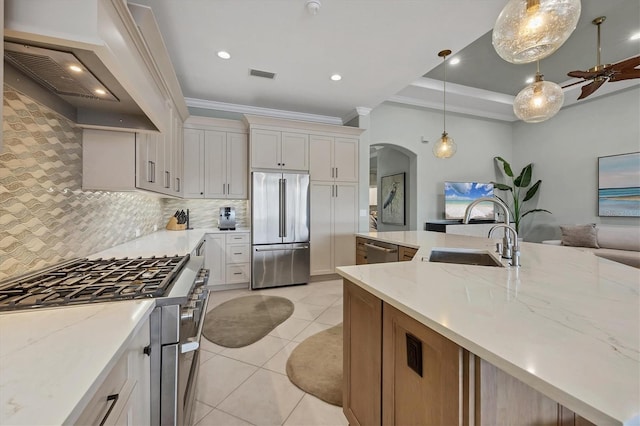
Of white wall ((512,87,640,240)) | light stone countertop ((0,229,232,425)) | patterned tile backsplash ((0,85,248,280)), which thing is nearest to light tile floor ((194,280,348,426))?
light stone countertop ((0,229,232,425))

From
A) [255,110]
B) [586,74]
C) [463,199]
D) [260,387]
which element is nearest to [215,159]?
[255,110]

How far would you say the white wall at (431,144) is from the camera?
482cm

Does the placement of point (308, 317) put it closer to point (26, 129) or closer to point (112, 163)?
point (112, 163)

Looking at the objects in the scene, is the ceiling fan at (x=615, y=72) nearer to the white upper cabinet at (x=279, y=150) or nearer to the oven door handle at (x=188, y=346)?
the white upper cabinet at (x=279, y=150)

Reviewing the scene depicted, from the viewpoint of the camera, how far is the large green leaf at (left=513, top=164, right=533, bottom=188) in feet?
18.0

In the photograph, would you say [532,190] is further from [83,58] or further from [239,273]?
[83,58]

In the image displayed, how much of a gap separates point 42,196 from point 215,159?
106 inches

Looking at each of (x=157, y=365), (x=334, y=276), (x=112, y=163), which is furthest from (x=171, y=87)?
(x=334, y=276)

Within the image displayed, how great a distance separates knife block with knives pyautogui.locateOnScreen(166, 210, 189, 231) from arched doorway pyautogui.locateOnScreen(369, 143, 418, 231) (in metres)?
3.44

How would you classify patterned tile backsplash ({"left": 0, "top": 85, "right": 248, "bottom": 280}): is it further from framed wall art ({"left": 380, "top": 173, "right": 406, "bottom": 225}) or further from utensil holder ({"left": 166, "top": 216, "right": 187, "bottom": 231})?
framed wall art ({"left": 380, "top": 173, "right": 406, "bottom": 225})

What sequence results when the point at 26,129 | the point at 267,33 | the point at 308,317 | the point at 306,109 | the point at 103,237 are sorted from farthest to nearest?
A: 1. the point at 306,109
2. the point at 308,317
3. the point at 267,33
4. the point at 103,237
5. the point at 26,129

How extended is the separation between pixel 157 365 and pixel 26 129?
4.33 ft

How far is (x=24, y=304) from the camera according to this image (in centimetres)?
89

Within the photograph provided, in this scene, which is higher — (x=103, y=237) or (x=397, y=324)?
(x=103, y=237)
